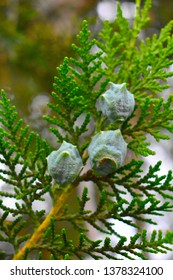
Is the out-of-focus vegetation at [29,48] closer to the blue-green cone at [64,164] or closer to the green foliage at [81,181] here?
the green foliage at [81,181]

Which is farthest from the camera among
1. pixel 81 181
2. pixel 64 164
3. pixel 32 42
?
pixel 32 42

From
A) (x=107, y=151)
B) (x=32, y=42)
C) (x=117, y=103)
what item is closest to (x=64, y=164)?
(x=107, y=151)

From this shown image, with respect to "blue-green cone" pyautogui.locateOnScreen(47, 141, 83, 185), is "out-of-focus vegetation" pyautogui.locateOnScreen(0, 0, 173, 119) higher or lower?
higher

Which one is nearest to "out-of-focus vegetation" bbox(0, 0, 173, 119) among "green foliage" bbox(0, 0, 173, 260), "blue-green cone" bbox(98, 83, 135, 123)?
"green foliage" bbox(0, 0, 173, 260)

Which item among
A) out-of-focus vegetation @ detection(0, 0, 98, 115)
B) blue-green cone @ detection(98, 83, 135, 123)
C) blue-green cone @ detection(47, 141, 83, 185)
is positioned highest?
out-of-focus vegetation @ detection(0, 0, 98, 115)

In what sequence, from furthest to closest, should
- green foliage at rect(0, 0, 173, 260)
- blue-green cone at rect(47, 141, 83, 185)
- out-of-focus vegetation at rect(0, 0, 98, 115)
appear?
out-of-focus vegetation at rect(0, 0, 98, 115) → green foliage at rect(0, 0, 173, 260) → blue-green cone at rect(47, 141, 83, 185)

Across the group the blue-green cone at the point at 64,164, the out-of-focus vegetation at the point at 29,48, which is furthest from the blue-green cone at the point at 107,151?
the out-of-focus vegetation at the point at 29,48

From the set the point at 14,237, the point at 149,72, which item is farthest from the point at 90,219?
the point at 149,72

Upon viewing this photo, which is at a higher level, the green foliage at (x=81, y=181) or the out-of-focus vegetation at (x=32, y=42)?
the out-of-focus vegetation at (x=32, y=42)

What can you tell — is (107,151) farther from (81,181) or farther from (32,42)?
(32,42)

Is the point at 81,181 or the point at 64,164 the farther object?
the point at 81,181

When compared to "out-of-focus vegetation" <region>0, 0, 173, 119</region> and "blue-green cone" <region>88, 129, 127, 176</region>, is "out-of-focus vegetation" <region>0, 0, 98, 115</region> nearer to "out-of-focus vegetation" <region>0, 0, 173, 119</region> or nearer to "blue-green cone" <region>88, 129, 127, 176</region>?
"out-of-focus vegetation" <region>0, 0, 173, 119</region>
